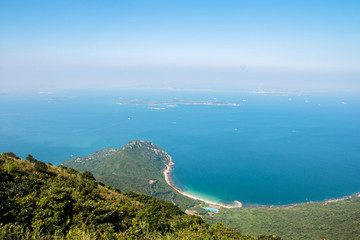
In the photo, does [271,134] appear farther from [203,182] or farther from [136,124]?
[136,124]

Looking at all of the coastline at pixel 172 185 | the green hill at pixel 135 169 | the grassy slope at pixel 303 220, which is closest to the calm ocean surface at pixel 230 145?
the coastline at pixel 172 185

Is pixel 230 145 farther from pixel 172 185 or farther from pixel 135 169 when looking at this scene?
pixel 135 169

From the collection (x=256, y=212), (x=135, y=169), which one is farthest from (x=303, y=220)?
(x=135, y=169)

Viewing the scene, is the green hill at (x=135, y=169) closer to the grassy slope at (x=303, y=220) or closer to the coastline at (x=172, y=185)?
the coastline at (x=172, y=185)

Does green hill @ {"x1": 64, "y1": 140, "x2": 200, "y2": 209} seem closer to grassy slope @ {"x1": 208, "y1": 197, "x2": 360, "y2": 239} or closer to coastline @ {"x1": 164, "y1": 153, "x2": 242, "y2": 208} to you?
coastline @ {"x1": 164, "y1": 153, "x2": 242, "y2": 208}

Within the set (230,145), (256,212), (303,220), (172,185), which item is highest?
(230,145)

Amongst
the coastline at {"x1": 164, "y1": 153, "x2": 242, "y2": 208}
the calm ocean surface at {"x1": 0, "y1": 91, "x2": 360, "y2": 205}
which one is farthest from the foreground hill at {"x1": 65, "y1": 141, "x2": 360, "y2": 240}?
the calm ocean surface at {"x1": 0, "y1": 91, "x2": 360, "y2": 205}

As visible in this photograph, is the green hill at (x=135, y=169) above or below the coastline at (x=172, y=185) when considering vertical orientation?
above
